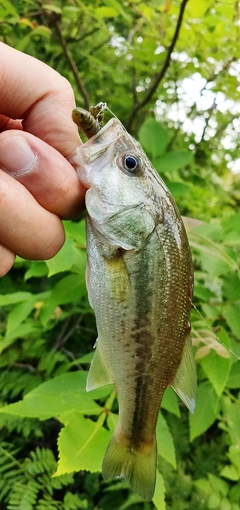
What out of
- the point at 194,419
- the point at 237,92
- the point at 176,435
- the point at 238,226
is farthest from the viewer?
the point at 237,92

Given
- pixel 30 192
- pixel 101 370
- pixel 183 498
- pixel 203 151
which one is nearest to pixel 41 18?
pixel 203 151

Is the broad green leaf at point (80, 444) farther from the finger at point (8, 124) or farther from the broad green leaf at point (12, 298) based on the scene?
the finger at point (8, 124)

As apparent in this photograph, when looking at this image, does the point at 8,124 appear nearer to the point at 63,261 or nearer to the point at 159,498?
the point at 63,261

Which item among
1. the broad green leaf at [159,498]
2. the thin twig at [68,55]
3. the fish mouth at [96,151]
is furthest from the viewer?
the thin twig at [68,55]

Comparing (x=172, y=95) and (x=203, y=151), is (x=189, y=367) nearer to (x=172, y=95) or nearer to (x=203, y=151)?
(x=172, y=95)

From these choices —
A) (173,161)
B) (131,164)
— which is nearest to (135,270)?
(131,164)

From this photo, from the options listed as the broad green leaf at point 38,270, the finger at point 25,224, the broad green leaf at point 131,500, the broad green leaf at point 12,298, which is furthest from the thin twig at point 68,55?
the broad green leaf at point 131,500
